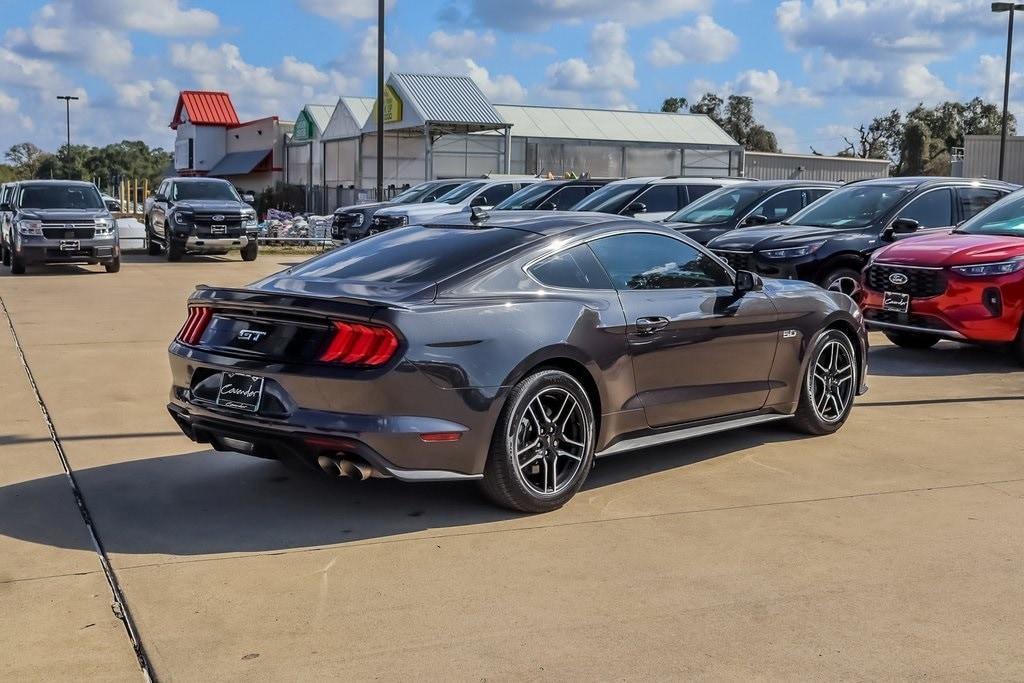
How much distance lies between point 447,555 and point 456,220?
247cm

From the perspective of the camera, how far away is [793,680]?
12.8 ft

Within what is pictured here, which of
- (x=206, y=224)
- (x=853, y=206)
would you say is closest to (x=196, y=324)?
(x=853, y=206)

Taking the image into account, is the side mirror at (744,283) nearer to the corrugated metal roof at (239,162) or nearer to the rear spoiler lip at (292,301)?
the rear spoiler lip at (292,301)

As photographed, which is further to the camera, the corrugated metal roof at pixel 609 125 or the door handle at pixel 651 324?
the corrugated metal roof at pixel 609 125

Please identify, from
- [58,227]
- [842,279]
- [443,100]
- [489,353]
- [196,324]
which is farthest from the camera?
[443,100]

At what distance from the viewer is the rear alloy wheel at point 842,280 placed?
1255 cm

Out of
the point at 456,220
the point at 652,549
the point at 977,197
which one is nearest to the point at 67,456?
the point at 456,220

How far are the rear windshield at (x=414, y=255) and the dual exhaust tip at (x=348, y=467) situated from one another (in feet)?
3.33

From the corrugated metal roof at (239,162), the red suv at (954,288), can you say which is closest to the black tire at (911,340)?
the red suv at (954,288)

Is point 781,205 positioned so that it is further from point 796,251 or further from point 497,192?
point 497,192

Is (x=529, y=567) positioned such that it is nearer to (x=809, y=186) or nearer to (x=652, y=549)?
(x=652, y=549)

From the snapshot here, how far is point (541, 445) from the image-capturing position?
5.77 m

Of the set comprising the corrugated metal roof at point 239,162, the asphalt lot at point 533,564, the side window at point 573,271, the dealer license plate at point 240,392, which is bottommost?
the asphalt lot at point 533,564

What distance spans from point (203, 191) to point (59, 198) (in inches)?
164
